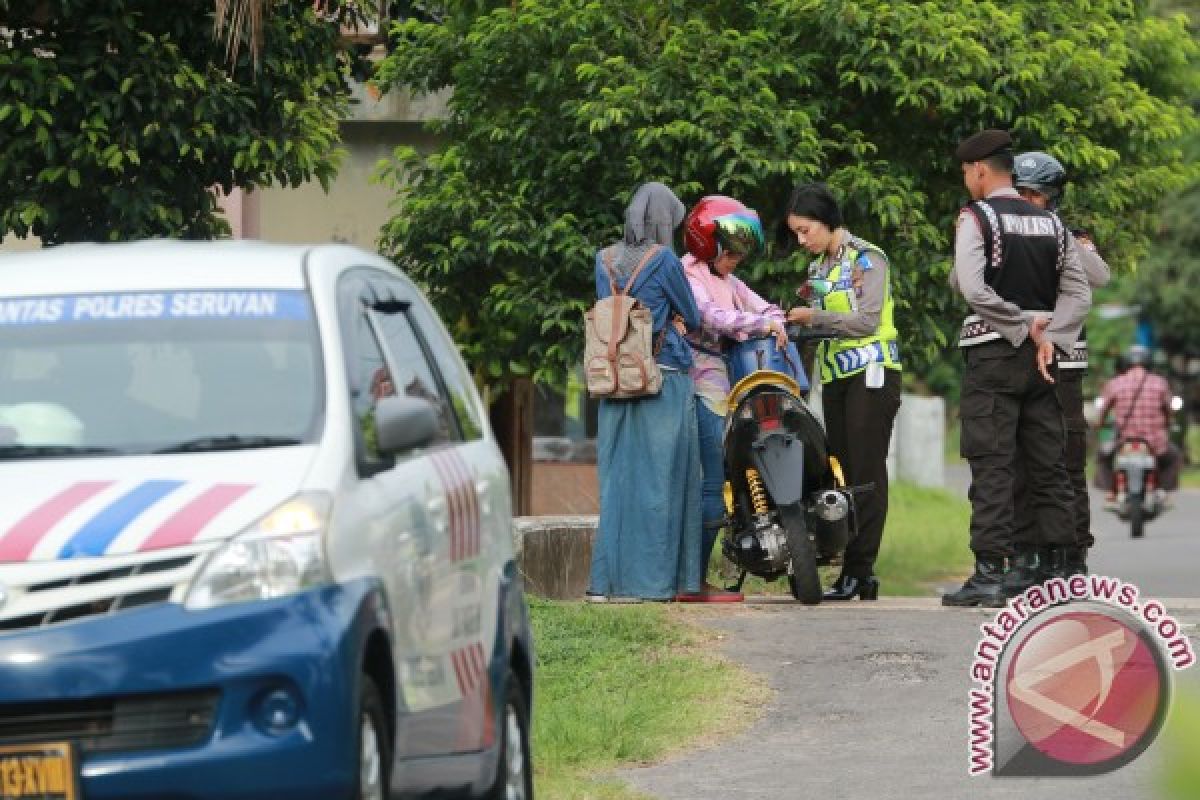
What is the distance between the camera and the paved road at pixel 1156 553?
17906 mm

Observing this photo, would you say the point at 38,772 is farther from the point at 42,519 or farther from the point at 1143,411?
the point at 1143,411

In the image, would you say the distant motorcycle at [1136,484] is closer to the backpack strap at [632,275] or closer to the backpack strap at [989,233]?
the backpack strap at [632,275]

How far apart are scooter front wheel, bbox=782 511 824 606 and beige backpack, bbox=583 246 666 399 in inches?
32.8

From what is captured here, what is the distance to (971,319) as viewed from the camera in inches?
458

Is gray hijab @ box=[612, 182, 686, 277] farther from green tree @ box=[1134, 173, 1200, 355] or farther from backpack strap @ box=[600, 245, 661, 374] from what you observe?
green tree @ box=[1134, 173, 1200, 355]

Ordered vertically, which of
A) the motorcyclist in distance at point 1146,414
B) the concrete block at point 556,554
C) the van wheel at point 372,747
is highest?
the van wheel at point 372,747

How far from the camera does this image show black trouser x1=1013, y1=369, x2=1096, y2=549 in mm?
11898

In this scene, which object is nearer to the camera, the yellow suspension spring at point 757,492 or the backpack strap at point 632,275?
the backpack strap at point 632,275

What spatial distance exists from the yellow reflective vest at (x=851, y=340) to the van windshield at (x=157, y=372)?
20.4 feet

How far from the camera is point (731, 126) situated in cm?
1541

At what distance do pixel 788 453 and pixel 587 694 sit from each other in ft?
9.04

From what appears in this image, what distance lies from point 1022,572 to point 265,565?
6828mm

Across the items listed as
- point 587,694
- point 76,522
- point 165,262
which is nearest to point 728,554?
point 587,694

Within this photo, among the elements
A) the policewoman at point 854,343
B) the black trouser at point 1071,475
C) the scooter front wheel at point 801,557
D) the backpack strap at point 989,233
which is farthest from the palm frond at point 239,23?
the black trouser at point 1071,475
